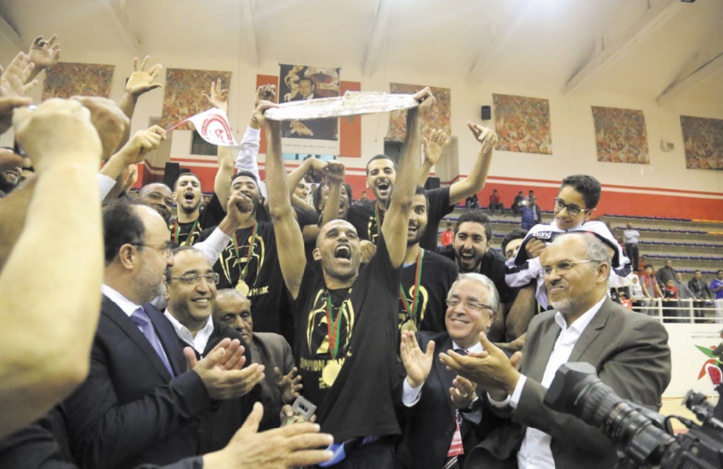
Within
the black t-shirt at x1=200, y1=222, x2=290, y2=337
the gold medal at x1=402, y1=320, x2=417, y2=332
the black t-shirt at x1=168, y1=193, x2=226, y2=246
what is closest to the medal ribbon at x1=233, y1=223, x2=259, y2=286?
the black t-shirt at x1=200, y1=222, x2=290, y2=337

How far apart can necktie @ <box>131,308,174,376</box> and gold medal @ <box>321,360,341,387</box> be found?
70 centimetres

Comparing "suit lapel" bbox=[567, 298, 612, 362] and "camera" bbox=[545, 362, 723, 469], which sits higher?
"suit lapel" bbox=[567, 298, 612, 362]

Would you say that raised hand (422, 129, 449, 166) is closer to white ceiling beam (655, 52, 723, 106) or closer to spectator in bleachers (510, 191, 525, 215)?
spectator in bleachers (510, 191, 525, 215)

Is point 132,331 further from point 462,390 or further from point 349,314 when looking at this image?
Result: point 462,390

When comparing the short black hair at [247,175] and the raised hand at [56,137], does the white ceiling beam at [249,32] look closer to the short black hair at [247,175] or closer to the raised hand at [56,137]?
the short black hair at [247,175]

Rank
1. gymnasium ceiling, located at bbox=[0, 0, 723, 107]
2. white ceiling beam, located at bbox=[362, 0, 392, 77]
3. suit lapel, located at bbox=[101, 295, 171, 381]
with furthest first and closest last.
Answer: gymnasium ceiling, located at bbox=[0, 0, 723, 107] < white ceiling beam, located at bbox=[362, 0, 392, 77] < suit lapel, located at bbox=[101, 295, 171, 381]

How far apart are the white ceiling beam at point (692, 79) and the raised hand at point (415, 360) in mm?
14466

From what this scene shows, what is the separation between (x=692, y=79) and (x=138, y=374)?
51.5 feet

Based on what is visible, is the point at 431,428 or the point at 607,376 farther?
the point at 431,428

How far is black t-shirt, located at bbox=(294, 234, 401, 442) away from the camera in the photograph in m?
1.90

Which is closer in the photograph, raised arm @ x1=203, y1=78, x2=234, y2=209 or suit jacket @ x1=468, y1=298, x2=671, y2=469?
suit jacket @ x1=468, y1=298, x2=671, y2=469

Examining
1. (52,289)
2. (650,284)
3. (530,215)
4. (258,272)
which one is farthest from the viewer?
(530,215)

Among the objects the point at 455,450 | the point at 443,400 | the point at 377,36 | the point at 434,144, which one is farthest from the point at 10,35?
the point at 455,450

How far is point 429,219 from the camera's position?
10.1ft
